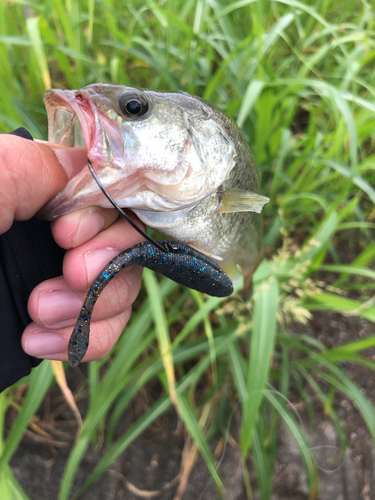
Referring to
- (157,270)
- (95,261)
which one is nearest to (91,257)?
(95,261)

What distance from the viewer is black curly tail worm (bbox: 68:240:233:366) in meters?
0.53

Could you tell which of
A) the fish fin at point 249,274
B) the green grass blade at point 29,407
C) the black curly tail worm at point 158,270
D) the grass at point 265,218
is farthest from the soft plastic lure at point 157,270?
the green grass blade at point 29,407

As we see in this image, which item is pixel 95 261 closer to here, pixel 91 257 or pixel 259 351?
pixel 91 257

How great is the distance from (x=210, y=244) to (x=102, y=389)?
636 mm

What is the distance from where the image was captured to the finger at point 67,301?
0.65 metres

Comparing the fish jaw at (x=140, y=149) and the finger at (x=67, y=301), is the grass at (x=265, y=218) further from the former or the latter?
the fish jaw at (x=140, y=149)

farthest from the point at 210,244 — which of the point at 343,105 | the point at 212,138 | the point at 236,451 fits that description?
the point at 236,451

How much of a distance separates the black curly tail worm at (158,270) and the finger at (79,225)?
0.29 feet

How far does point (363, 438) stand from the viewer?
1.31 metres

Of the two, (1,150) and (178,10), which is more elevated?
(178,10)

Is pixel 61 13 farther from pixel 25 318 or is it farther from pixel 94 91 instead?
pixel 25 318

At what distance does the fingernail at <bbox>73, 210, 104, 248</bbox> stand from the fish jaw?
0.14 ft

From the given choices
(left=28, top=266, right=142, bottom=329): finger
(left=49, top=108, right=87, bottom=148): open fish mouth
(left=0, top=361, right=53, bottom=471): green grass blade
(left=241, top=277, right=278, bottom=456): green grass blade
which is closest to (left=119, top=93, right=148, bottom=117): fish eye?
(left=49, top=108, right=87, bottom=148): open fish mouth

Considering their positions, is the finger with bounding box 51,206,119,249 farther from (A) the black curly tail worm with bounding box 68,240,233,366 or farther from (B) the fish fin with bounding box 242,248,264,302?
(B) the fish fin with bounding box 242,248,264,302
